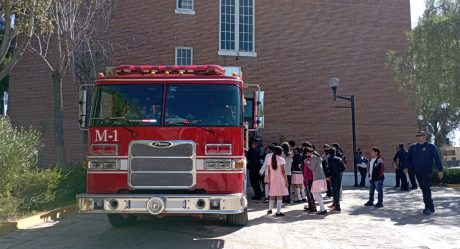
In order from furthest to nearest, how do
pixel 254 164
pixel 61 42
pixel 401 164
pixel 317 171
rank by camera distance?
pixel 401 164
pixel 61 42
pixel 254 164
pixel 317 171

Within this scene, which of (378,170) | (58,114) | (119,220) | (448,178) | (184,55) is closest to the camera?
(119,220)

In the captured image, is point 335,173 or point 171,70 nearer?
point 171,70

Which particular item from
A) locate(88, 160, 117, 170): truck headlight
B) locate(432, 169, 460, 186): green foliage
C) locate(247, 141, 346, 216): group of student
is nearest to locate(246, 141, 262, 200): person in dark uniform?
locate(247, 141, 346, 216): group of student

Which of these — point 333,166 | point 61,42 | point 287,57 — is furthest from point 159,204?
point 287,57

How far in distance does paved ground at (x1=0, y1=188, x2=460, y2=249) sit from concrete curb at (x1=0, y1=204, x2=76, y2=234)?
0.22 m

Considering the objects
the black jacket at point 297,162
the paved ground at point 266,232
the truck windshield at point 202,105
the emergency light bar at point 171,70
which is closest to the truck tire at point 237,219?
the paved ground at point 266,232

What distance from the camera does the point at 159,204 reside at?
6.84 m

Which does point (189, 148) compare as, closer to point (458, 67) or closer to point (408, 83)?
point (458, 67)

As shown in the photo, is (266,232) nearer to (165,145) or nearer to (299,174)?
(165,145)

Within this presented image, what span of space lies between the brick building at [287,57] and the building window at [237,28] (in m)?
0.05

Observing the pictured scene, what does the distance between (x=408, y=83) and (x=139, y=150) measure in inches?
624

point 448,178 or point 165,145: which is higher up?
point 165,145

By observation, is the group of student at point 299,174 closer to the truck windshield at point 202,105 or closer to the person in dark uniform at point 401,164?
the truck windshield at point 202,105

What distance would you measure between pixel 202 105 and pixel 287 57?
18427 mm
